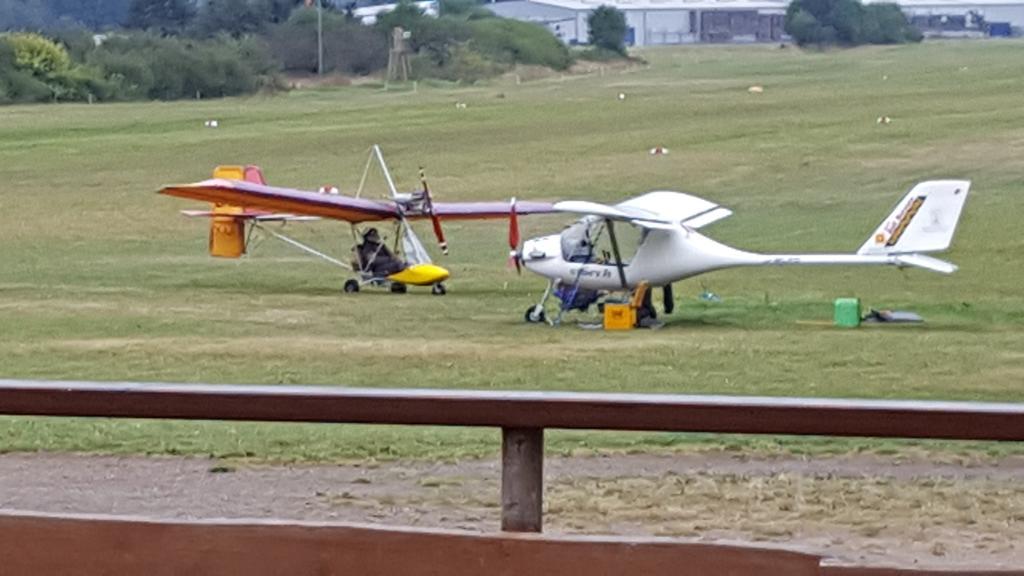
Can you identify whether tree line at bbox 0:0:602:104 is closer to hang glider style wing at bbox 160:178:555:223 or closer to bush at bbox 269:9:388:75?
bush at bbox 269:9:388:75

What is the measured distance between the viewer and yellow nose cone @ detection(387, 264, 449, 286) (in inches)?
907

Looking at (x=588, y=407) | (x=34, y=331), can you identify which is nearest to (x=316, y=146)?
(x=34, y=331)

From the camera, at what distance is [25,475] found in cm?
987

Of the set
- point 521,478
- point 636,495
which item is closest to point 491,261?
point 636,495

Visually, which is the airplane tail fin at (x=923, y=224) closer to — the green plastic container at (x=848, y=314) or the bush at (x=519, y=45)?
the green plastic container at (x=848, y=314)

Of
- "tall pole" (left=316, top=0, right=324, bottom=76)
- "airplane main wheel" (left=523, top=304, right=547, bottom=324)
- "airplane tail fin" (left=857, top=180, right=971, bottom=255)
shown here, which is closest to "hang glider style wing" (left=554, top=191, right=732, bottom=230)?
"airplane main wheel" (left=523, top=304, right=547, bottom=324)

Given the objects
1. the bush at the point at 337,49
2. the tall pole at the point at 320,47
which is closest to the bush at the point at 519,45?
the bush at the point at 337,49

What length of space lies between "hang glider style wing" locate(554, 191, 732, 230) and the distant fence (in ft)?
53.6

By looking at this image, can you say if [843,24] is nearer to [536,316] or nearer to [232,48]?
[232,48]

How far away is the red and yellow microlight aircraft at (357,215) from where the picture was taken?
2347 cm

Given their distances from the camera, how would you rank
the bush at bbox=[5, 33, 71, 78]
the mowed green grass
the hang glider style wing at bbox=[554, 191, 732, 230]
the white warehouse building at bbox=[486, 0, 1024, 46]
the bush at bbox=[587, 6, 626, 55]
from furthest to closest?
the white warehouse building at bbox=[486, 0, 1024, 46] → the bush at bbox=[587, 6, 626, 55] → the bush at bbox=[5, 33, 71, 78] → the hang glider style wing at bbox=[554, 191, 732, 230] → the mowed green grass

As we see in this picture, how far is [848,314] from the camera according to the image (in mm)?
18828

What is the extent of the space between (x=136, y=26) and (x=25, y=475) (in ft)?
280

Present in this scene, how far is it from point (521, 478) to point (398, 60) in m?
74.7
